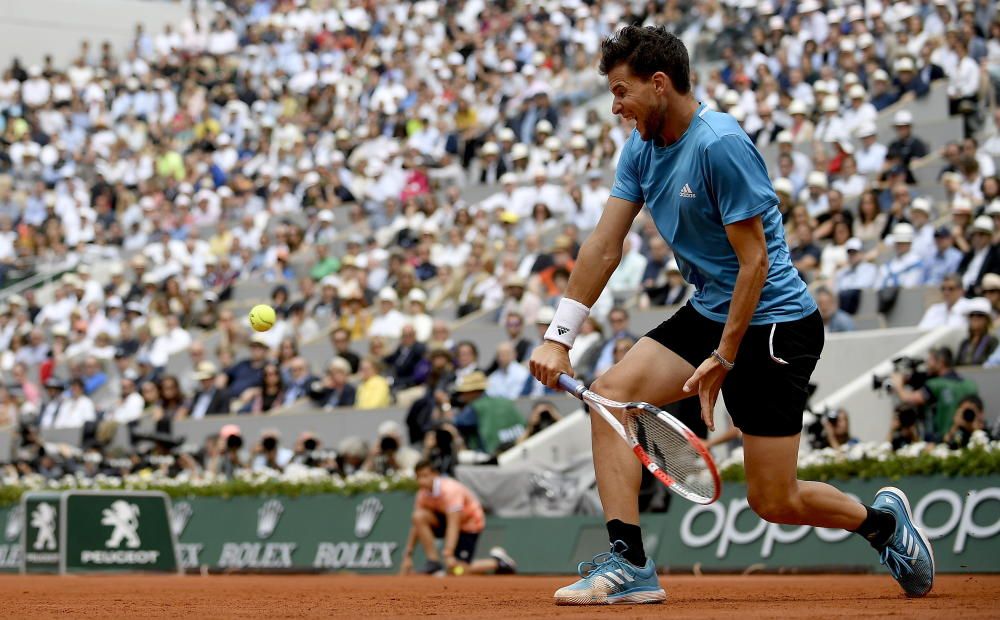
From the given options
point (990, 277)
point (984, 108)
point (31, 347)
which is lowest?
point (31, 347)

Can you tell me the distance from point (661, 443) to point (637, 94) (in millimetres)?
1430

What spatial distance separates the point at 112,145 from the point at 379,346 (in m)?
14.5

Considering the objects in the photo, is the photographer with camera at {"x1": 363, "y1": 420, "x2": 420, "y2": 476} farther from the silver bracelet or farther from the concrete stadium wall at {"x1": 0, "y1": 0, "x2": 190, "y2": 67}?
the concrete stadium wall at {"x1": 0, "y1": 0, "x2": 190, "y2": 67}

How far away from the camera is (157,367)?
75.0 ft

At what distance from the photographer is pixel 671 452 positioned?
6.58 metres

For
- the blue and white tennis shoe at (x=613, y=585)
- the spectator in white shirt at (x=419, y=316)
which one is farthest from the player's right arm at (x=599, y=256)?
the spectator in white shirt at (x=419, y=316)

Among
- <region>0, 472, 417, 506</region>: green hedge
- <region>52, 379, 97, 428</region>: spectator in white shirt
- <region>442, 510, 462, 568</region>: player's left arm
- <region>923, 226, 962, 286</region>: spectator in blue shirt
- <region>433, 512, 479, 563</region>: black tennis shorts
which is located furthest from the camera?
<region>52, 379, 97, 428</region>: spectator in white shirt

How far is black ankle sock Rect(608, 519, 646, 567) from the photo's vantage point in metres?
6.73

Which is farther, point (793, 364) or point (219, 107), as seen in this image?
point (219, 107)

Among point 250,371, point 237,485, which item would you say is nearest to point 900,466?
point 237,485

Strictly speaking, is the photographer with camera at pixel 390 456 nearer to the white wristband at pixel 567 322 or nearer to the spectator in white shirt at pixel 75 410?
the spectator in white shirt at pixel 75 410

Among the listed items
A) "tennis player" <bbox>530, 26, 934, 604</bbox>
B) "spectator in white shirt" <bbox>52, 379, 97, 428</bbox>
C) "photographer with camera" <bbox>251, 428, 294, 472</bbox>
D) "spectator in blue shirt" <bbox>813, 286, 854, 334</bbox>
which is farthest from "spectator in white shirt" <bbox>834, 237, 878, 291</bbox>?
"spectator in white shirt" <bbox>52, 379, 97, 428</bbox>

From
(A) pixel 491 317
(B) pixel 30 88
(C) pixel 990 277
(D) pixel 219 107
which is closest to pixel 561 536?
(C) pixel 990 277

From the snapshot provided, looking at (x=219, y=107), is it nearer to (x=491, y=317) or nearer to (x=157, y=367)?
(x=157, y=367)
